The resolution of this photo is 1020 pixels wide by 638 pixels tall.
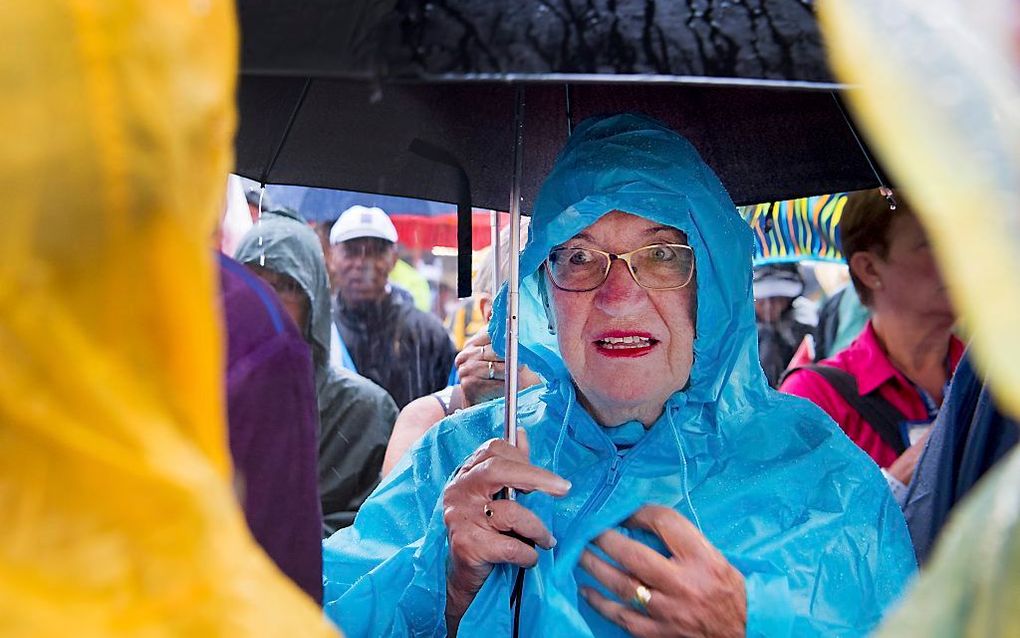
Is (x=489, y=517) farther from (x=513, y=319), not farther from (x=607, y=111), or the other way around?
(x=607, y=111)

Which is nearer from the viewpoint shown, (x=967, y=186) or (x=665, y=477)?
(x=967, y=186)

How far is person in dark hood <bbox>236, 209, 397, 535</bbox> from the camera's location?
4234mm

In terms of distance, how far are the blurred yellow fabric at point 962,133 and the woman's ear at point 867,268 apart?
2.71 meters

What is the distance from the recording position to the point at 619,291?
98.0 inches

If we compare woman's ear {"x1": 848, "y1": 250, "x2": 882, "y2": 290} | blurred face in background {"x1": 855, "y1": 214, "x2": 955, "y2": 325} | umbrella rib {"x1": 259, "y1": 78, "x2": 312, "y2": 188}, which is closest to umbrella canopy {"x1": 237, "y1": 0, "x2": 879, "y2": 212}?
umbrella rib {"x1": 259, "y1": 78, "x2": 312, "y2": 188}

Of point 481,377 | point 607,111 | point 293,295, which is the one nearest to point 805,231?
point 481,377

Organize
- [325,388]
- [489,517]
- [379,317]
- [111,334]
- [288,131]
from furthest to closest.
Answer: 1. [379,317]
2. [325,388]
3. [288,131]
4. [489,517]
5. [111,334]

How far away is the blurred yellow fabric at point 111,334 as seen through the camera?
826 millimetres

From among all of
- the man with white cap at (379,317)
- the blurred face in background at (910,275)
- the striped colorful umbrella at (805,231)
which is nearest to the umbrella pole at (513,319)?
the blurred face in background at (910,275)

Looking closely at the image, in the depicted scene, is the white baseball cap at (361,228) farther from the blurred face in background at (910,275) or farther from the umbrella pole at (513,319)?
the umbrella pole at (513,319)

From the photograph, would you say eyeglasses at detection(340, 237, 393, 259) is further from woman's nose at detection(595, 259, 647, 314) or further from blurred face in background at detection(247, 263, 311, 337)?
woman's nose at detection(595, 259, 647, 314)

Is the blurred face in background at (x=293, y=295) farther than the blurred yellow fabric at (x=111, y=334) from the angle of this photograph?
Yes

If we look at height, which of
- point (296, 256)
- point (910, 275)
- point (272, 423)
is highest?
point (296, 256)

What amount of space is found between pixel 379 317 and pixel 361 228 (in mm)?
504
